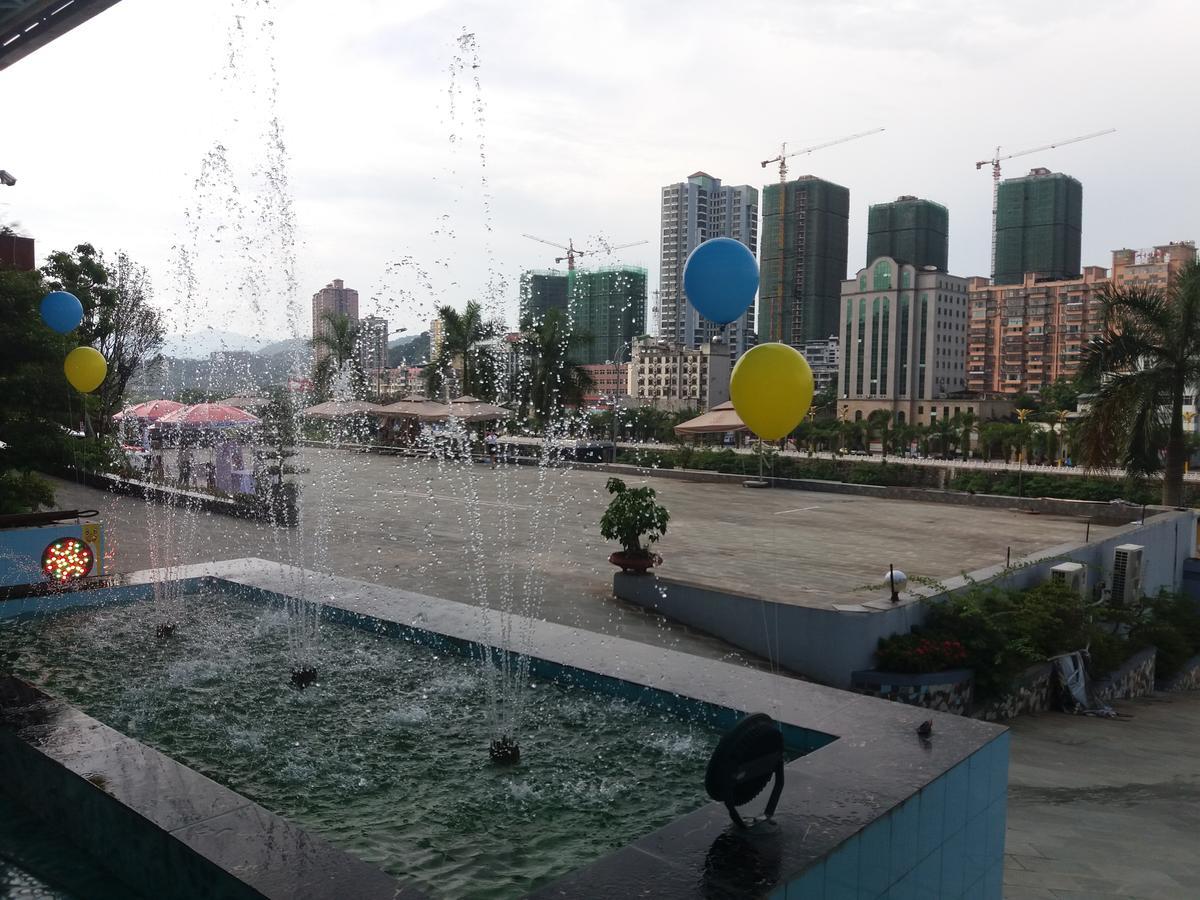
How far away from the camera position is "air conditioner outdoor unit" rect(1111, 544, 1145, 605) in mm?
11828

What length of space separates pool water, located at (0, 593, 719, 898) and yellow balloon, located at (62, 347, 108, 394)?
3131 mm

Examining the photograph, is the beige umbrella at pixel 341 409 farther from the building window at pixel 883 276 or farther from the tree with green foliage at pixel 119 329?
the building window at pixel 883 276

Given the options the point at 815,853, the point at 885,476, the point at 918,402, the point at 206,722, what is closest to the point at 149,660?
the point at 206,722

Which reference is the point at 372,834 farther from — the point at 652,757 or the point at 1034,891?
the point at 1034,891

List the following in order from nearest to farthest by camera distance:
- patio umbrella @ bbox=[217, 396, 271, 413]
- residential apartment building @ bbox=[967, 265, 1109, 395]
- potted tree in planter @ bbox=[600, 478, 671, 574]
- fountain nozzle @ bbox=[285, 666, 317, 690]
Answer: fountain nozzle @ bbox=[285, 666, 317, 690] → potted tree in planter @ bbox=[600, 478, 671, 574] → patio umbrella @ bbox=[217, 396, 271, 413] → residential apartment building @ bbox=[967, 265, 1109, 395]

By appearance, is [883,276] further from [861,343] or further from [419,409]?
[419,409]

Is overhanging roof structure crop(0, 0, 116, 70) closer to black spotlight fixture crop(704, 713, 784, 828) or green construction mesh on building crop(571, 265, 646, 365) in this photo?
black spotlight fixture crop(704, 713, 784, 828)

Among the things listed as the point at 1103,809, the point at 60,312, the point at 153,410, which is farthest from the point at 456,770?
the point at 153,410

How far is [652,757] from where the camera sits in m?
4.54

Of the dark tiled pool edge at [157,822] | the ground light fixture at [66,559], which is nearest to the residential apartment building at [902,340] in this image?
the ground light fixture at [66,559]

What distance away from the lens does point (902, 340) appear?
299ft

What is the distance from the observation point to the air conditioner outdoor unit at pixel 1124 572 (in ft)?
38.8

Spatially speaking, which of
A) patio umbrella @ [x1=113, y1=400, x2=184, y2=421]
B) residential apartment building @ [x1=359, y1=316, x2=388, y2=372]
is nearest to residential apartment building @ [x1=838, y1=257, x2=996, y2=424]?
residential apartment building @ [x1=359, y1=316, x2=388, y2=372]

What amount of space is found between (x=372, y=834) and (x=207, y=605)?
15.5 feet
